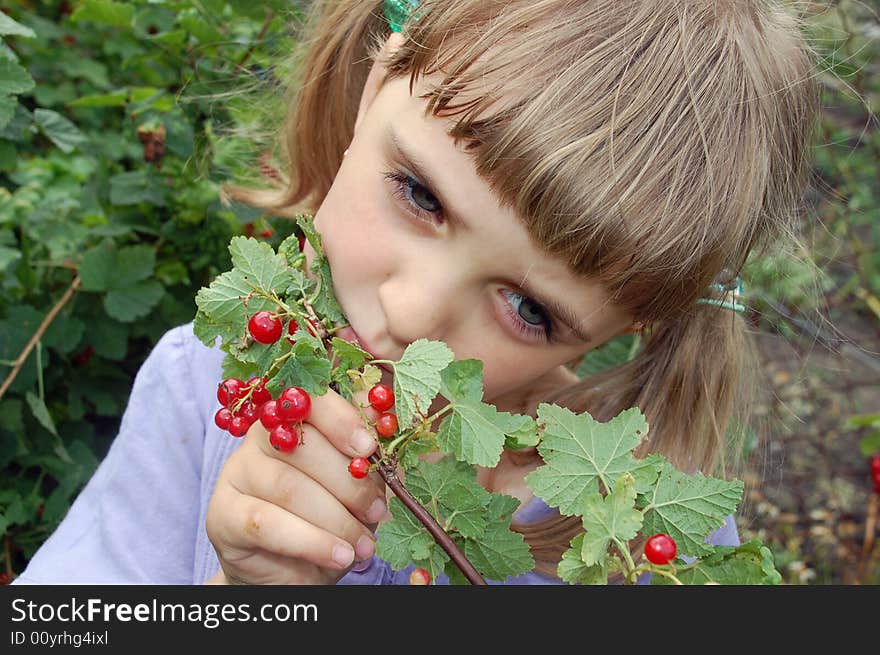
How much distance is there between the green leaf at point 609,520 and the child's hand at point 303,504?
253mm

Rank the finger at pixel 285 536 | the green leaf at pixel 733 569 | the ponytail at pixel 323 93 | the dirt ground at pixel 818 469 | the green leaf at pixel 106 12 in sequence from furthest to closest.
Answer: the dirt ground at pixel 818 469 < the green leaf at pixel 106 12 < the ponytail at pixel 323 93 < the finger at pixel 285 536 < the green leaf at pixel 733 569

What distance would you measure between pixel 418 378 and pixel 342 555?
24 centimetres

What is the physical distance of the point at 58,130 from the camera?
5.31ft

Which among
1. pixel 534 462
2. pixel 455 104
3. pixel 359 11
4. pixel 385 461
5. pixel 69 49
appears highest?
pixel 455 104

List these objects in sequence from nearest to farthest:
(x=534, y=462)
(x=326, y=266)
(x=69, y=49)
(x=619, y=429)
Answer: (x=619, y=429) → (x=326, y=266) → (x=534, y=462) → (x=69, y=49)

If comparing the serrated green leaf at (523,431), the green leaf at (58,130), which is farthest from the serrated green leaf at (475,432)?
the green leaf at (58,130)

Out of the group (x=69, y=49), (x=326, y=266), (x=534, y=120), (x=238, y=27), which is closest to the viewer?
(x=534, y=120)

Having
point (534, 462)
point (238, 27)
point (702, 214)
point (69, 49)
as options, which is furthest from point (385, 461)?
point (69, 49)

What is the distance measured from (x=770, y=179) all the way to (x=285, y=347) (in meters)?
0.64

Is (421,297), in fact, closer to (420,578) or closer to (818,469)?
(420,578)

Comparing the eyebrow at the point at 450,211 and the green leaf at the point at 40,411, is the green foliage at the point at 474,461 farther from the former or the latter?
the green leaf at the point at 40,411

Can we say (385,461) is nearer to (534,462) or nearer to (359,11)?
(534,462)

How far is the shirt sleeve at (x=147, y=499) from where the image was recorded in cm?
136

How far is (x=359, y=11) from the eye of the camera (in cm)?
140
